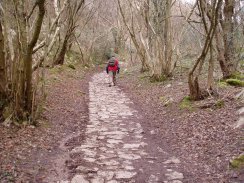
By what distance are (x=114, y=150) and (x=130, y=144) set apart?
0.56 meters

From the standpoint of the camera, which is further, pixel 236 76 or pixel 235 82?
pixel 236 76

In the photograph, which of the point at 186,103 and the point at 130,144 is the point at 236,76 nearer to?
the point at 186,103

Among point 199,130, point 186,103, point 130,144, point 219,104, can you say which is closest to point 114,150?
point 130,144

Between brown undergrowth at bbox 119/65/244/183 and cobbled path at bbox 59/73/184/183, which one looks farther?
brown undergrowth at bbox 119/65/244/183

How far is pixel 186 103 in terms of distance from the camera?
9664 mm

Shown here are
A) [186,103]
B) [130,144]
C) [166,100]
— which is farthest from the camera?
[166,100]

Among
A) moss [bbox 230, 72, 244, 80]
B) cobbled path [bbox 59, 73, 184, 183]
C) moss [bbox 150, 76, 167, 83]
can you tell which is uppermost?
moss [bbox 230, 72, 244, 80]

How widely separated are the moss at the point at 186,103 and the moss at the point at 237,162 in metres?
3.83

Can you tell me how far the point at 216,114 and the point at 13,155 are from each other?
16.7ft

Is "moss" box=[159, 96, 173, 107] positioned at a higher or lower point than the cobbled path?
higher

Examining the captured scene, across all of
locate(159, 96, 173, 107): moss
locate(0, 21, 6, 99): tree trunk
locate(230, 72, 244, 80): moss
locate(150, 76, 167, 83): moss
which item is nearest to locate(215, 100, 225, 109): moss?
locate(159, 96, 173, 107): moss

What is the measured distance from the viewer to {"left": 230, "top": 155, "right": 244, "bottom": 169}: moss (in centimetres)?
518

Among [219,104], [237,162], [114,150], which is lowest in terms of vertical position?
[114,150]

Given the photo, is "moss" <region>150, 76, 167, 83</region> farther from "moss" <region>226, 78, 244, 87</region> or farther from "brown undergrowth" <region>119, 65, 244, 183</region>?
"moss" <region>226, 78, 244, 87</region>
